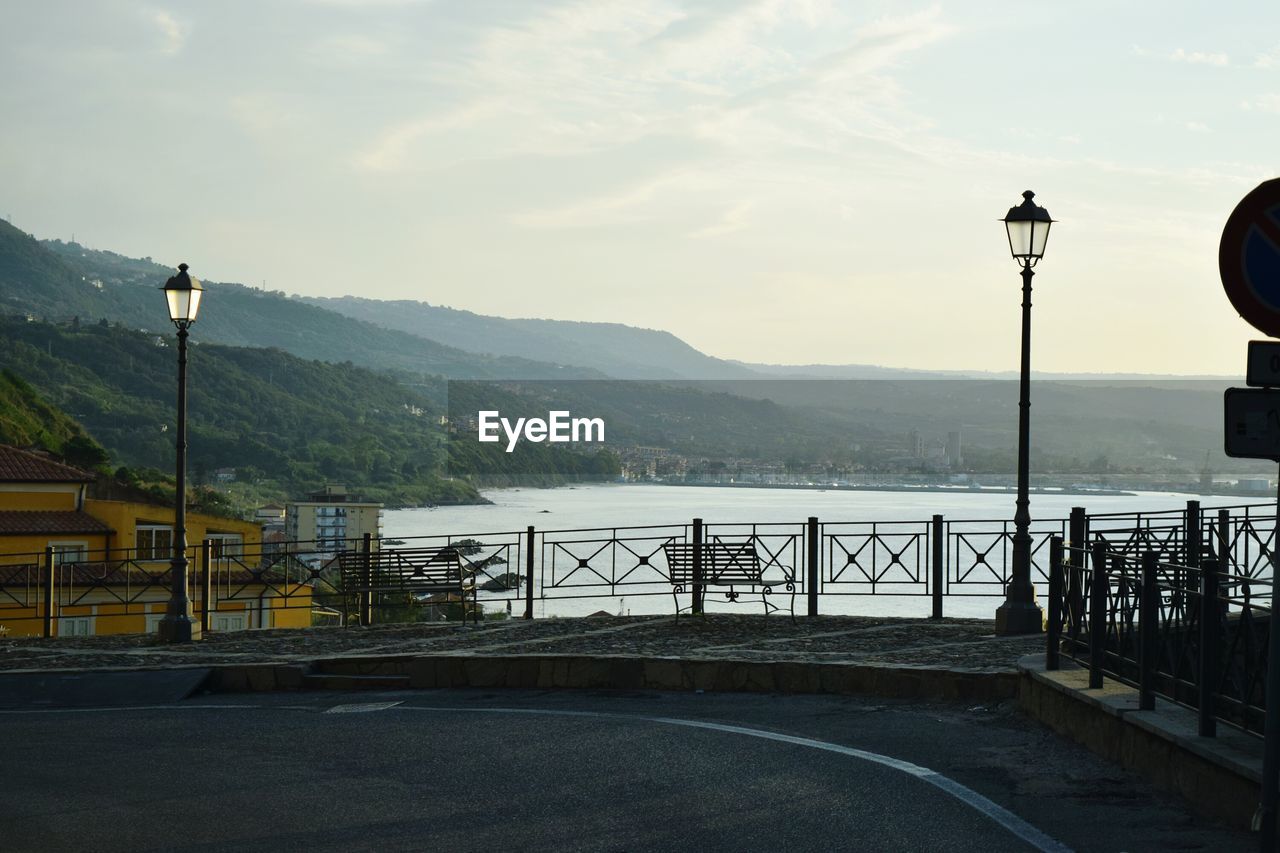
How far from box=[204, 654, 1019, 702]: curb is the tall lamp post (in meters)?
3.22

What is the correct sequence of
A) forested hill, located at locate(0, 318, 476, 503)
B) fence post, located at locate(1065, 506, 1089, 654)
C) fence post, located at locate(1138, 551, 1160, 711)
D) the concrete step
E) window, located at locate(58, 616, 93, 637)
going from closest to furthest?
fence post, located at locate(1138, 551, 1160, 711) < fence post, located at locate(1065, 506, 1089, 654) < the concrete step < window, located at locate(58, 616, 93, 637) < forested hill, located at locate(0, 318, 476, 503)

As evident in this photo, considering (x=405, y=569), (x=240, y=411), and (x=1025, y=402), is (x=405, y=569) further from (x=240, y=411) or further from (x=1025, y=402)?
(x=240, y=411)

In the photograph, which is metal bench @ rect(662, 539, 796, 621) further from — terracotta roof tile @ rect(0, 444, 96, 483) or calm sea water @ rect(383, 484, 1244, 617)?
calm sea water @ rect(383, 484, 1244, 617)

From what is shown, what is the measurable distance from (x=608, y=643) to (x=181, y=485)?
17.8 feet

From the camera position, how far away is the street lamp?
45.4 feet

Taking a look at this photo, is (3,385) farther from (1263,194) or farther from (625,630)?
(1263,194)

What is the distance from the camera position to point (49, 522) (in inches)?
2312

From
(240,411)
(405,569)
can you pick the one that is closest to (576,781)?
(405,569)

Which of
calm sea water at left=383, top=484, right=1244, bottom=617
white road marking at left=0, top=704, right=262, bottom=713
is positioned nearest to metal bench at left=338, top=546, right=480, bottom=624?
white road marking at left=0, top=704, right=262, bottom=713

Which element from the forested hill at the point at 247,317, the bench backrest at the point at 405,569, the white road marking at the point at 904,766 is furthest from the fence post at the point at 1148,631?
the forested hill at the point at 247,317

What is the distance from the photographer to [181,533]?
15508mm

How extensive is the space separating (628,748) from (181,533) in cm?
881

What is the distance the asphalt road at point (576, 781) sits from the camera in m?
6.17

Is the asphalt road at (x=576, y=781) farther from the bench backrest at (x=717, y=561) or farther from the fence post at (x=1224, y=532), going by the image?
the fence post at (x=1224, y=532)
